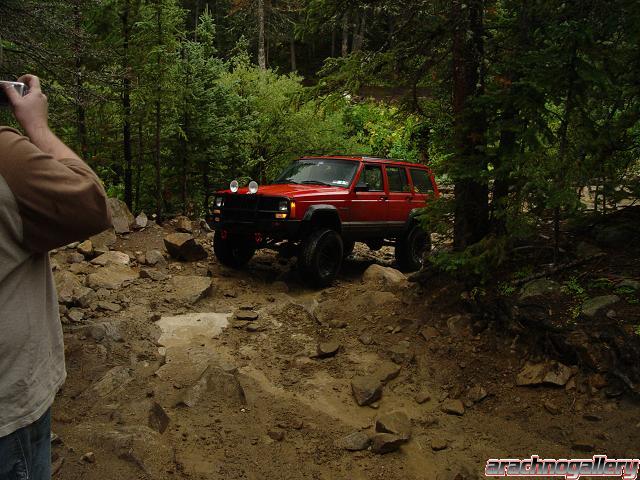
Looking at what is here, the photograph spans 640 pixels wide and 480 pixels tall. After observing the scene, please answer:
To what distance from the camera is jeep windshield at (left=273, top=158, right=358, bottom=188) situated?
950 cm

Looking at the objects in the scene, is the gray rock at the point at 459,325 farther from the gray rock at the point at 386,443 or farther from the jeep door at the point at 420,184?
the jeep door at the point at 420,184

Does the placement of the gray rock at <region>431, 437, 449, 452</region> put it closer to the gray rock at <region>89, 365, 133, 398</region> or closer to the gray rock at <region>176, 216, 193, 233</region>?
the gray rock at <region>89, 365, 133, 398</region>

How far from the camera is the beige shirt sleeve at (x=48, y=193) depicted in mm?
1458

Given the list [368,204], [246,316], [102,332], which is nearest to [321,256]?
[368,204]

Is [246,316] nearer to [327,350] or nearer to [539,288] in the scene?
[327,350]

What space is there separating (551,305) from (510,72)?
2433 mm

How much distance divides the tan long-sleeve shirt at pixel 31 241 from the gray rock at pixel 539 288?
4.71 metres

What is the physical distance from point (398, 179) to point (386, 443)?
6.95 m

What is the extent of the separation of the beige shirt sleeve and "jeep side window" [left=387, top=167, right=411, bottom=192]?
29.5 ft

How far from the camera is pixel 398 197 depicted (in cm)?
1040

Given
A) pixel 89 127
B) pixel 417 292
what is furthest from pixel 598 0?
pixel 89 127

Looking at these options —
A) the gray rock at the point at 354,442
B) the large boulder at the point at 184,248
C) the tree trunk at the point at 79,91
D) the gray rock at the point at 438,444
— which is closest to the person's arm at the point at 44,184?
the gray rock at the point at 354,442

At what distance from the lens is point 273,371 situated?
588cm

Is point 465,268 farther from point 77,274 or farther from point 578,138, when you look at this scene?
point 77,274
